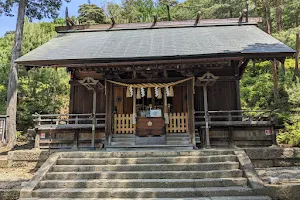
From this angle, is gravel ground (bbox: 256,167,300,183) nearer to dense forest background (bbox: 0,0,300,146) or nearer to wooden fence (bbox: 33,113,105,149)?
dense forest background (bbox: 0,0,300,146)

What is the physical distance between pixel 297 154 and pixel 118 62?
6647 mm

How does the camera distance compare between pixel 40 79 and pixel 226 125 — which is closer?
pixel 226 125

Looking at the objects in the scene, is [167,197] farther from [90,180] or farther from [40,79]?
[40,79]

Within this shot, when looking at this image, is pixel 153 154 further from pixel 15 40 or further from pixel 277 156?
pixel 15 40

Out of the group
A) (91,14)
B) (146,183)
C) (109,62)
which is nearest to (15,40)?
(109,62)

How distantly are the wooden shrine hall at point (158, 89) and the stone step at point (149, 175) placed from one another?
2.57 meters

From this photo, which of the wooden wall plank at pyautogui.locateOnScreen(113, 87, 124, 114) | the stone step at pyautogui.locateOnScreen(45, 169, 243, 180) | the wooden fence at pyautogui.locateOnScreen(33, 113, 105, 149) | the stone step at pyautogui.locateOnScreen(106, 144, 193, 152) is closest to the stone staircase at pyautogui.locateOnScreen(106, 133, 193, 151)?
the stone step at pyautogui.locateOnScreen(106, 144, 193, 152)

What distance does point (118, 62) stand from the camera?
27.9 feet

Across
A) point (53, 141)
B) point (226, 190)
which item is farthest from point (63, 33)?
point (226, 190)

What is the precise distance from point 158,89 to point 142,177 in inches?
160

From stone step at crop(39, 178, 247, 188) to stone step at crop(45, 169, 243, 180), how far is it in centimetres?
22

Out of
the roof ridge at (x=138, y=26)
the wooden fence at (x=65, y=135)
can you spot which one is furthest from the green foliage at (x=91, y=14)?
the wooden fence at (x=65, y=135)

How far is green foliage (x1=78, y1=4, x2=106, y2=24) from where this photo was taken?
27.5m

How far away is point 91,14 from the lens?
90.6 ft
